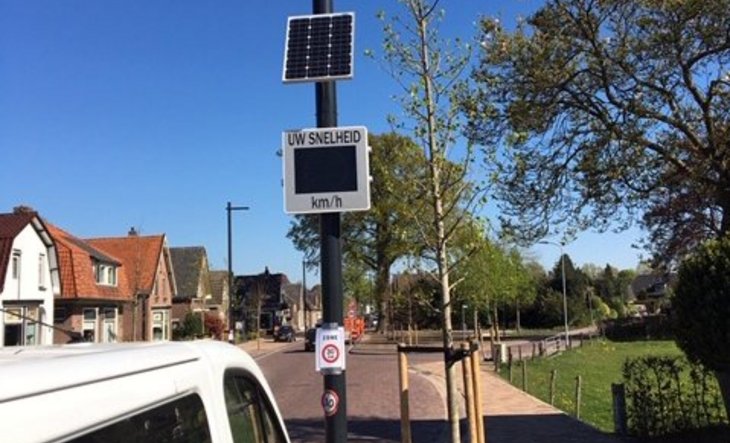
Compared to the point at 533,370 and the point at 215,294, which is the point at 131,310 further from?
the point at 215,294

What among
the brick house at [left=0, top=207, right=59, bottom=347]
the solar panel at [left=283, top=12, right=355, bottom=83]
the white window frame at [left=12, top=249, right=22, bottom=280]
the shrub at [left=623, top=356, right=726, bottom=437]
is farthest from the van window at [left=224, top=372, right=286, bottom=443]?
the white window frame at [left=12, top=249, right=22, bottom=280]

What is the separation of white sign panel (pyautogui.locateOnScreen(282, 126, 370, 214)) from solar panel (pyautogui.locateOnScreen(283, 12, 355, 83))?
1.58ft

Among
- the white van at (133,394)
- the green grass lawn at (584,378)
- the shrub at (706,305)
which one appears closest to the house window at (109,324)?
the green grass lawn at (584,378)

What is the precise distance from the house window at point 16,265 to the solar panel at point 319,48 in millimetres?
29291

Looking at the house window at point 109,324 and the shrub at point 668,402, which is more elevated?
the house window at point 109,324

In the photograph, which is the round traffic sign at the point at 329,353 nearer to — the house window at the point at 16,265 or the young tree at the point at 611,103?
the young tree at the point at 611,103

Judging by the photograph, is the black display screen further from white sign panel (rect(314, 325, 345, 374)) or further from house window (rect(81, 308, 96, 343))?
house window (rect(81, 308, 96, 343))

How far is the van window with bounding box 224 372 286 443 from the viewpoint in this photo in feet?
8.82

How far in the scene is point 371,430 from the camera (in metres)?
16.0

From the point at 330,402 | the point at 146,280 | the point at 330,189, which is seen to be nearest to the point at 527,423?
the point at 330,402

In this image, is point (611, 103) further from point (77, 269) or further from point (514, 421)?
point (77, 269)

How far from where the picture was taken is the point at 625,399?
12.7 m

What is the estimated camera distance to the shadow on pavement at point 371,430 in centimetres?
1480

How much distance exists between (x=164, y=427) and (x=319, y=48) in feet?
14.4
